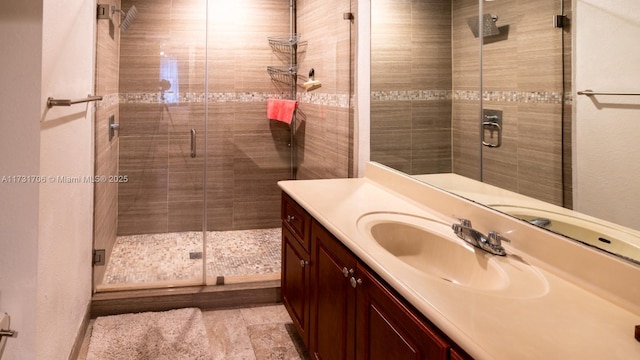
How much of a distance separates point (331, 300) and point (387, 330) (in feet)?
1.64

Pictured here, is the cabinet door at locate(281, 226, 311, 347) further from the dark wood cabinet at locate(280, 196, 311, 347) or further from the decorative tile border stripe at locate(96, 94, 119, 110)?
the decorative tile border stripe at locate(96, 94, 119, 110)

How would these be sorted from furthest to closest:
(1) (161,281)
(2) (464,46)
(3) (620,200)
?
1. (1) (161,281)
2. (2) (464,46)
3. (3) (620,200)

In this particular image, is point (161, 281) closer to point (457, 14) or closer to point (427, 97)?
point (427, 97)

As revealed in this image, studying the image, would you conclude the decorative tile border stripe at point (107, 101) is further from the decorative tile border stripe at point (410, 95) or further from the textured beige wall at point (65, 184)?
the decorative tile border stripe at point (410, 95)

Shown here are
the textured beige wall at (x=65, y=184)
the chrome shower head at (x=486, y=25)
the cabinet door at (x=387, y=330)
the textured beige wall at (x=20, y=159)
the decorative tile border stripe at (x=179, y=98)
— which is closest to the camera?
the cabinet door at (x=387, y=330)

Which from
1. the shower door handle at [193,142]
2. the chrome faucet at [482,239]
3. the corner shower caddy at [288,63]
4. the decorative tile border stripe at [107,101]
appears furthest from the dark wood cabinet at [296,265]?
the corner shower caddy at [288,63]

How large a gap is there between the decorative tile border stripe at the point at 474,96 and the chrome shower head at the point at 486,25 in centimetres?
23

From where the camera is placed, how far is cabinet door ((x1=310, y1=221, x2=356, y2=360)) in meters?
1.58

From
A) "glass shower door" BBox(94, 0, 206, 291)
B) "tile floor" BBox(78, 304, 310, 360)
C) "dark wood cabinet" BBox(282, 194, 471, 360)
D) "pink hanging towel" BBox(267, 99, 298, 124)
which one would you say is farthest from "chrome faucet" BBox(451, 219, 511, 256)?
"pink hanging towel" BBox(267, 99, 298, 124)

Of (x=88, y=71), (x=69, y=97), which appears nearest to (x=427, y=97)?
(x=69, y=97)

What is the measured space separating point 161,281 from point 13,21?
6.38 feet

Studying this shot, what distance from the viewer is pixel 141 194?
12.3ft

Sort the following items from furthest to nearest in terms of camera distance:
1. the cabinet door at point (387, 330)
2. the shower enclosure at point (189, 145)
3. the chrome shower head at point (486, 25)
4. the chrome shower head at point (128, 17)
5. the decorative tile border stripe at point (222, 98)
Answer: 1. the chrome shower head at point (128, 17)
2. the shower enclosure at point (189, 145)
3. the decorative tile border stripe at point (222, 98)
4. the chrome shower head at point (486, 25)
5. the cabinet door at point (387, 330)

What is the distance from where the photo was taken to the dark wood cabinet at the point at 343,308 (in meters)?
1.13
